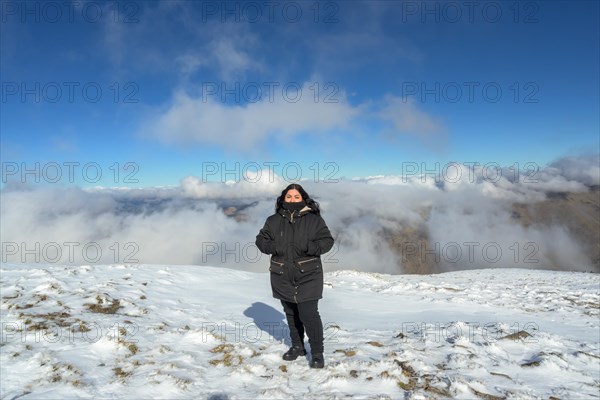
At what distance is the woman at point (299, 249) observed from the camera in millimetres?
5719

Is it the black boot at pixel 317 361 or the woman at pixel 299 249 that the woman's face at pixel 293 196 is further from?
the black boot at pixel 317 361

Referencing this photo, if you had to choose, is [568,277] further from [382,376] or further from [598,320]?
[382,376]

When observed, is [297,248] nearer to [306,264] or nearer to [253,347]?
Result: [306,264]

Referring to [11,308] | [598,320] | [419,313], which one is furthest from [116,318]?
[598,320]

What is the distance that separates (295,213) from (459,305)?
10.4 m

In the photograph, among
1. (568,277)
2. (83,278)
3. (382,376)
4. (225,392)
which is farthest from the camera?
(568,277)

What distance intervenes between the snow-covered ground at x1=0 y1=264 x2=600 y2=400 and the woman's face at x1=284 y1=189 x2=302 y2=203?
3.12 metres

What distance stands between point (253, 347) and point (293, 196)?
3718 millimetres

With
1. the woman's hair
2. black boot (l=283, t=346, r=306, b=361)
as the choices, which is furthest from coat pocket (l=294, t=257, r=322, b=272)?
black boot (l=283, t=346, r=306, b=361)

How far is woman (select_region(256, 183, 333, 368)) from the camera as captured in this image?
5719 millimetres

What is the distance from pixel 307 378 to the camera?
566 centimetres

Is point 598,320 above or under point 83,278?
under

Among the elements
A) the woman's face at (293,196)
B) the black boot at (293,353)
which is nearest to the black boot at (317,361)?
the black boot at (293,353)

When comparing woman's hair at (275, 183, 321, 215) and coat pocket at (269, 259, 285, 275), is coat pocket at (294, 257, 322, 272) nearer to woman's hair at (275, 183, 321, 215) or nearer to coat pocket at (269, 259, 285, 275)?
coat pocket at (269, 259, 285, 275)
